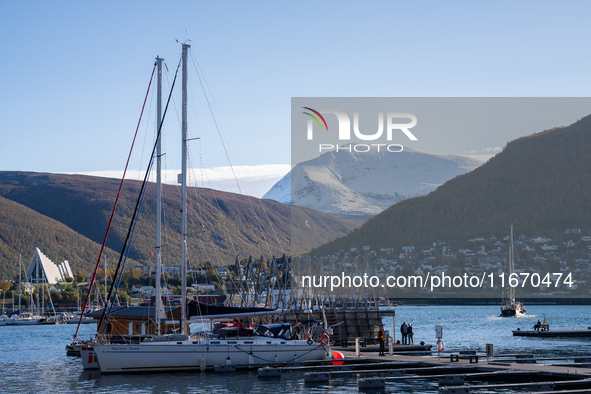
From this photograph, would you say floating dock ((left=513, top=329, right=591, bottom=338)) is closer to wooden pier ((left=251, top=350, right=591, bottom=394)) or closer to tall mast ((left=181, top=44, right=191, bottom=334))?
wooden pier ((left=251, top=350, right=591, bottom=394))

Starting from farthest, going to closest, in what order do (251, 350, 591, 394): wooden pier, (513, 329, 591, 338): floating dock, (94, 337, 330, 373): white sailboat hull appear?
(513, 329, 591, 338): floating dock < (94, 337, 330, 373): white sailboat hull < (251, 350, 591, 394): wooden pier

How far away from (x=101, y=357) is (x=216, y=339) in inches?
259

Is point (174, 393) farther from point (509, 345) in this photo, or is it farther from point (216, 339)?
point (509, 345)

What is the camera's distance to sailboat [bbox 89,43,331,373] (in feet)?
129

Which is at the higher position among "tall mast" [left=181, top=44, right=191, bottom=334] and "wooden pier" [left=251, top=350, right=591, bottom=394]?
"tall mast" [left=181, top=44, right=191, bottom=334]

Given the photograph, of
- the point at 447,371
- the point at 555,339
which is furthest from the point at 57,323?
the point at 447,371

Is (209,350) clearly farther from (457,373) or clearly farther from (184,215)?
(457,373)

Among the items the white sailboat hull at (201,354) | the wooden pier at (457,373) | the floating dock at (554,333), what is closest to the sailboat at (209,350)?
the white sailboat hull at (201,354)

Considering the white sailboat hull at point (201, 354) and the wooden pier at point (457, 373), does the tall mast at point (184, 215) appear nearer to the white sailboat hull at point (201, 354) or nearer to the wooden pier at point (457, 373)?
the white sailboat hull at point (201, 354)

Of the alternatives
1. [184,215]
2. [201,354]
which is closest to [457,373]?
[201,354]

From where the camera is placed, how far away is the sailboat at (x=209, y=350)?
129 feet

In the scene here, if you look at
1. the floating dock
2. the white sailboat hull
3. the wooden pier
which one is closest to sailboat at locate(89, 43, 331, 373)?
the white sailboat hull

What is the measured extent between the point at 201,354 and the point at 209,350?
537mm

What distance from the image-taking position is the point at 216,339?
41125 mm
